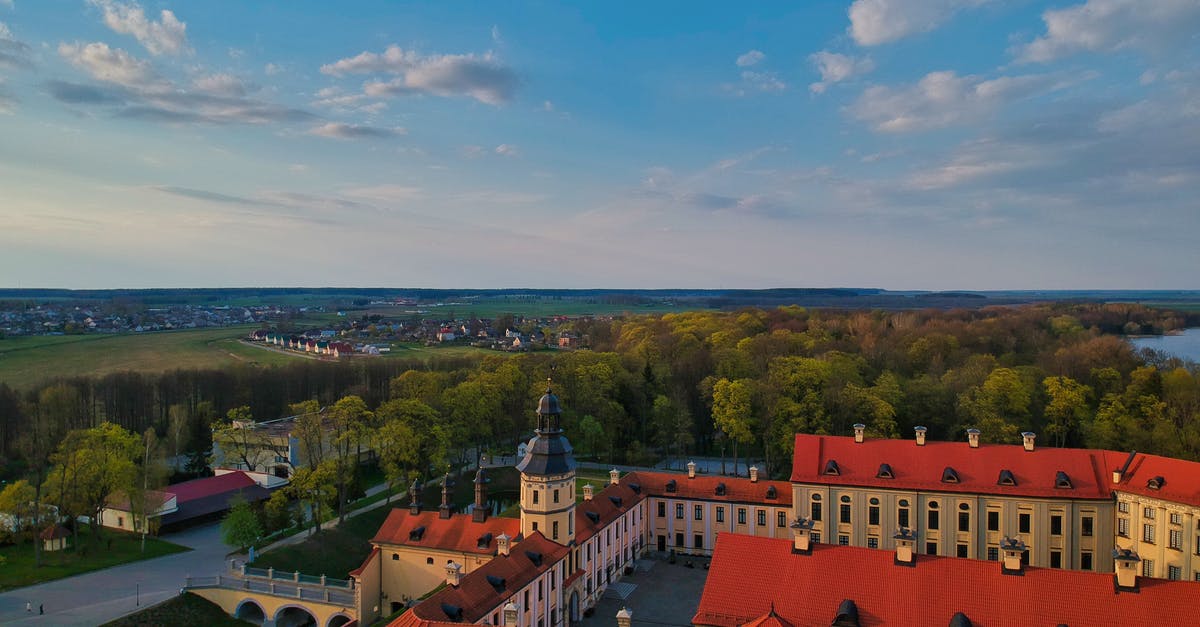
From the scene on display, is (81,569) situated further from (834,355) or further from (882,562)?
(834,355)

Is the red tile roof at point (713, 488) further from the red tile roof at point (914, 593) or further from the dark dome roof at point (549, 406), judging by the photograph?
the red tile roof at point (914, 593)

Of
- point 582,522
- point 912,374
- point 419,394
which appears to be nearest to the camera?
point 582,522

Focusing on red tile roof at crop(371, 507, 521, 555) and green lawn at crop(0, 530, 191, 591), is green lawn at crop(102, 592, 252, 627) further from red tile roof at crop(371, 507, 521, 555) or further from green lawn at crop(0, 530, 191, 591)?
green lawn at crop(0, 530, 191, 591)

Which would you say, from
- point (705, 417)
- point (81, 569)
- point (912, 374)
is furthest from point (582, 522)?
point (912, 374)

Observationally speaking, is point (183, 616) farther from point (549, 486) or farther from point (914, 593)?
point (914, 593)

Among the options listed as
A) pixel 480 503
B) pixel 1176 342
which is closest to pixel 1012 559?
pixel 480 503

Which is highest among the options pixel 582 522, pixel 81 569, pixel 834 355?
pixel 834 355

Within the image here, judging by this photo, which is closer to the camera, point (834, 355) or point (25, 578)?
point (25, 578)

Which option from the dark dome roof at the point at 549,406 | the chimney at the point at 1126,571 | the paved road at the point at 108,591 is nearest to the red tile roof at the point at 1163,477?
the chimney at the point at 1126,571

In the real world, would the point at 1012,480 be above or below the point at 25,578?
above
